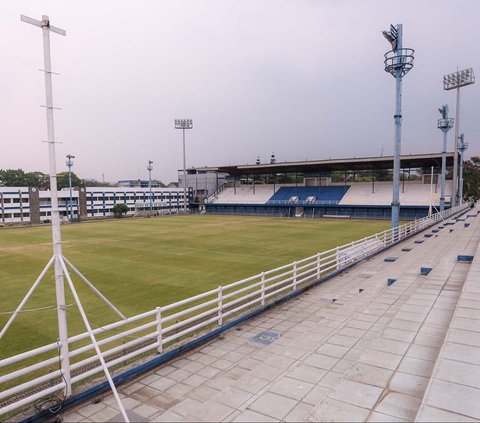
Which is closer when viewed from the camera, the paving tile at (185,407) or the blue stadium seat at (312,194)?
the paving tile at (185,407)

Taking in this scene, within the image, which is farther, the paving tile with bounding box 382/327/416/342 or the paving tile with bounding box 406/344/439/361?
the paving tile with bounding box 382/327/416/342

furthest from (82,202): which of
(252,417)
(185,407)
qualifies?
(252,417)

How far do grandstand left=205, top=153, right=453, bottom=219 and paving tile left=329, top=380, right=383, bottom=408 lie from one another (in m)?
60.9

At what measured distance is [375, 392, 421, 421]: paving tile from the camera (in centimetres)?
530

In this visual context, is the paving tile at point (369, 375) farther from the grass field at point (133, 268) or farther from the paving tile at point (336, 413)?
the grass field at point (133, 268)

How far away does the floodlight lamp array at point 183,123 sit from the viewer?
94375 mm

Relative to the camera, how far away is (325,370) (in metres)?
7.21

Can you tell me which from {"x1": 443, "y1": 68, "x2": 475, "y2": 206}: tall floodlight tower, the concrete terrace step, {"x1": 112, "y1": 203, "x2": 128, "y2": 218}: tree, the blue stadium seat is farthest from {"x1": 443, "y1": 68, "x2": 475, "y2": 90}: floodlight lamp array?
{"x1": 112, "y1": 203, "x2": 128, "y2": 218}: tree

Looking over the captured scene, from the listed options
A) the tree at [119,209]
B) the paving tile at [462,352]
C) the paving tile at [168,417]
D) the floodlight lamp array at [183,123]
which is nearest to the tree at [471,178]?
the floodlight lamp array at [183,123]

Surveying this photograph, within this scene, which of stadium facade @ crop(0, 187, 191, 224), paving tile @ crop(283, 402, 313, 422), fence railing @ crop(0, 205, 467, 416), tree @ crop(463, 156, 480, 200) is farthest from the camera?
tree @ crop(463, 156, 480, 200)

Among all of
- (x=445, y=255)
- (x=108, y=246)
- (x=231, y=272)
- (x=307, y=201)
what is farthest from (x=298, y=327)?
(x=307, y=201)

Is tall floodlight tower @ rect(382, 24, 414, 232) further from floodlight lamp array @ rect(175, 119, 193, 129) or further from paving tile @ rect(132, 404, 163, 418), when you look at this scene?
floodlight lamp array @ rect(175, 119, 193, 129)

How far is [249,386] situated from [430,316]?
19.0ft

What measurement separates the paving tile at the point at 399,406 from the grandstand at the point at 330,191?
6102 cm
